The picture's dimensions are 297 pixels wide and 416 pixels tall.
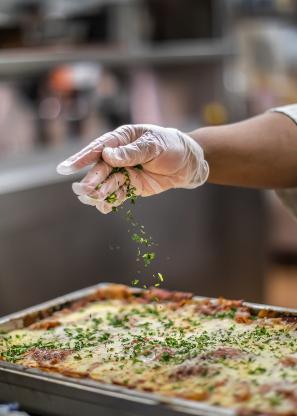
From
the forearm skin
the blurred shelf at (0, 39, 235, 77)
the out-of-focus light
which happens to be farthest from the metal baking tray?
the out-of-focus light

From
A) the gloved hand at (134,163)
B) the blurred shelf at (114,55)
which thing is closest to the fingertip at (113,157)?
the gloved hand at (134,163)

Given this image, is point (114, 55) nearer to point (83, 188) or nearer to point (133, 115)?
point (133, 115)

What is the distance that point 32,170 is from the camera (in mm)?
3809

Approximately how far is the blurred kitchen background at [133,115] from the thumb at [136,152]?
161 centimetres

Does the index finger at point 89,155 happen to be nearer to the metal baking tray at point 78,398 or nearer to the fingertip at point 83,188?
the fingertip at point 83,188

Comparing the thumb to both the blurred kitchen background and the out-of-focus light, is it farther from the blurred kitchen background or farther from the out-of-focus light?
the out-of-focus light

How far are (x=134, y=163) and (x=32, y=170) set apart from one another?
6.39ft

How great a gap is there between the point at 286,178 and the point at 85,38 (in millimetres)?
2623

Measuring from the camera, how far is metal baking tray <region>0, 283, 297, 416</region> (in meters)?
1.45

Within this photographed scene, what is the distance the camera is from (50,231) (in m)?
3.70

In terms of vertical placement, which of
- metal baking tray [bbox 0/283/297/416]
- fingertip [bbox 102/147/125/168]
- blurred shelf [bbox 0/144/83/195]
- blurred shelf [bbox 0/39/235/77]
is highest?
blurred shelf [bbox 0/39/235/77]

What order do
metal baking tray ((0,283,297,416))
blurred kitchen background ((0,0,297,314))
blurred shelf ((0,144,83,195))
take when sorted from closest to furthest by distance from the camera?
metal baking tray ((0,283,297,416)), blurred shelf ((0,144,83,195)), blurred kitchen background ((0,0,297,314))

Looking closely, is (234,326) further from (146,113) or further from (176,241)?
(146,113)

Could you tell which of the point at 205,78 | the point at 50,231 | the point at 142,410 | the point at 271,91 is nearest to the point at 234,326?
the point at 142,410
